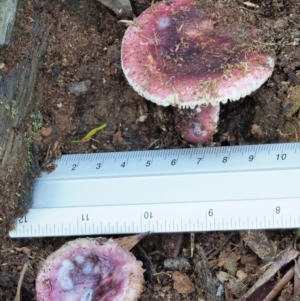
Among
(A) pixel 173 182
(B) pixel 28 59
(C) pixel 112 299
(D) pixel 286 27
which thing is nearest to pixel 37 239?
(C) pixel 112 299

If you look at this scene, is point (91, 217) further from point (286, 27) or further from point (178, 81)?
point (286, 27)

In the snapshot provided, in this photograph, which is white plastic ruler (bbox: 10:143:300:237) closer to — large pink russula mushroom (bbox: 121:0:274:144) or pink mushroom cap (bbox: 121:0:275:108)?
large pink russula mushroom (bbox: 121:0:274:144)

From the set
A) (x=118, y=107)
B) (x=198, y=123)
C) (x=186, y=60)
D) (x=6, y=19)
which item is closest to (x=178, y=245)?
(x=198, y=123)

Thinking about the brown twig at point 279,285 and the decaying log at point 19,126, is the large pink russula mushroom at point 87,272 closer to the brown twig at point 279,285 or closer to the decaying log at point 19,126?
the decaying log at point 19,126

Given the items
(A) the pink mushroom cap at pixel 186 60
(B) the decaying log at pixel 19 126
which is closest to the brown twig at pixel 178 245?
(A) the pink mushroom cap at pixel 186 60

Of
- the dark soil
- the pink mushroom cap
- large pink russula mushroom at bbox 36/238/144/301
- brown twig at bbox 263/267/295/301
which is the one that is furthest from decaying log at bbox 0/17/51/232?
brown twig at bbox 263/267/295/301
